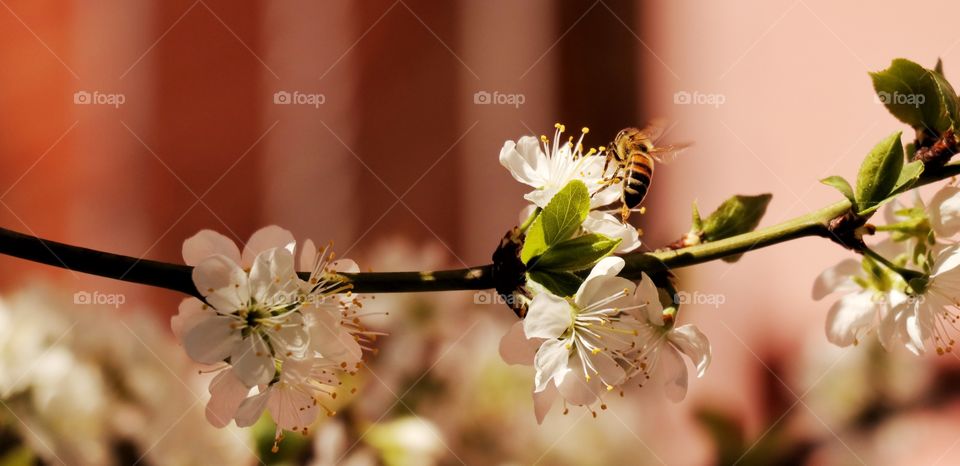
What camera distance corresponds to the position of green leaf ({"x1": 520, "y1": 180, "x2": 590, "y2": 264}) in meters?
0.53

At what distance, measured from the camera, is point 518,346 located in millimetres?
567

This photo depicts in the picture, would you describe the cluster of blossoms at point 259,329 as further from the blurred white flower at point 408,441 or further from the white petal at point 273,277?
the blurred white flower at point 408,441

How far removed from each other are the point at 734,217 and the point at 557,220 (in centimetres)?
22

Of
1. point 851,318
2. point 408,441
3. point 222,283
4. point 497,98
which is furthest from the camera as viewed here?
point 497,98

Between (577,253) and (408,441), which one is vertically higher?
(577,253)

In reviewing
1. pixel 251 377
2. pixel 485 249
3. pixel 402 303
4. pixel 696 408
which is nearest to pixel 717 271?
pixel 696 408

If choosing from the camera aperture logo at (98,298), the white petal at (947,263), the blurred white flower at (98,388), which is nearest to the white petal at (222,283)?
the white petal at (947,263)

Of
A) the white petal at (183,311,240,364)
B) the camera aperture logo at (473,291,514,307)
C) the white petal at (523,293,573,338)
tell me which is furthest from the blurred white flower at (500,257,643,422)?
the camera aperture logo at (473,291,514,307)

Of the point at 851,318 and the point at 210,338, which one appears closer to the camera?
the point at 210,338

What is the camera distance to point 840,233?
599 millimetres

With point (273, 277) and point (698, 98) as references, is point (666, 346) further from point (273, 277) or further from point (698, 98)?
point (698, 98)

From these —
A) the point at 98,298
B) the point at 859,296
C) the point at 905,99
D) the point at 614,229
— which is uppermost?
the point at 905,99

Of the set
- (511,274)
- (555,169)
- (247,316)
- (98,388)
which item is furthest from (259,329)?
(98,388)

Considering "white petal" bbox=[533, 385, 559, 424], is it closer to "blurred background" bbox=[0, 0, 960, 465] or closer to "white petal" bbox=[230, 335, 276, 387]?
"white petal" bbox=[230, 335, 276, 387]
